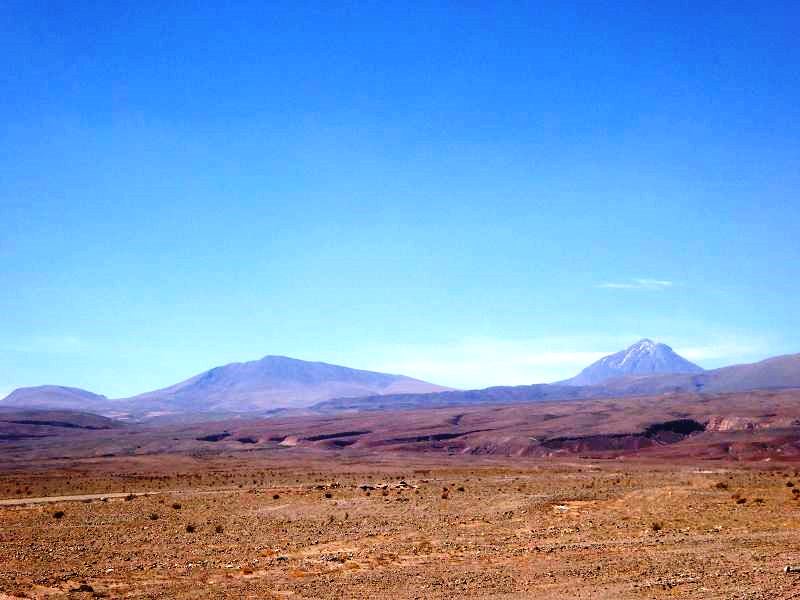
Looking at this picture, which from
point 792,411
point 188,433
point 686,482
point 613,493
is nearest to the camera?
point 613,493

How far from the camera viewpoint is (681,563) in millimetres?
20250

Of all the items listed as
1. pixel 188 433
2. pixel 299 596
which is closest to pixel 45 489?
pixel 299 596

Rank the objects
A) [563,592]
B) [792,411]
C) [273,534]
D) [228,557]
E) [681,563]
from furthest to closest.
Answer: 1. [792,411]
2. [273,534]
3. [228,557]
4. [681,563]
5. [563,592]

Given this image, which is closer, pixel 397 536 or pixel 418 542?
pixel 418 542

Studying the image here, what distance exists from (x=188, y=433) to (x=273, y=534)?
453 ft

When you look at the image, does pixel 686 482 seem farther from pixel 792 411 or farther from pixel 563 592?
pixel 792 411

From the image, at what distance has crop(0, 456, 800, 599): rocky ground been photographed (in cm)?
1892

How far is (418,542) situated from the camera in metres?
25.4

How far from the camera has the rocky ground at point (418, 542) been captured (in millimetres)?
18922

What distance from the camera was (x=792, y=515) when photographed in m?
27.6

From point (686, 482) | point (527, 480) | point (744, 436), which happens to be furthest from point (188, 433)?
point (686, 482)

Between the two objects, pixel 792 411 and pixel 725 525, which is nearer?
pixel 725 525

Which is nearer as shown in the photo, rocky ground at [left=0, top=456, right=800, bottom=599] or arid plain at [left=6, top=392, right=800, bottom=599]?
rocky ground at [left=0, top=456, right=800, bottom=599]

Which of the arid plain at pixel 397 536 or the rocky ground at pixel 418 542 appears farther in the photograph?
the arid plain at pixel 397 536
